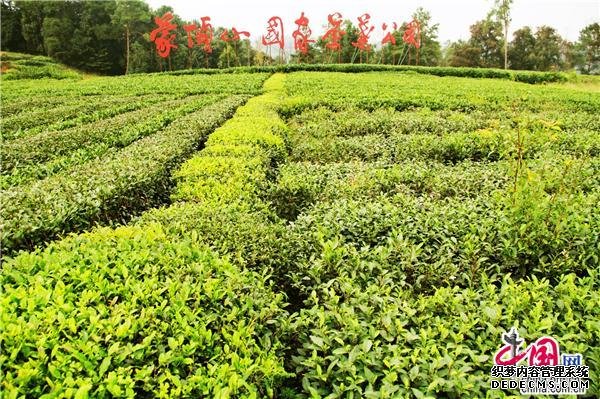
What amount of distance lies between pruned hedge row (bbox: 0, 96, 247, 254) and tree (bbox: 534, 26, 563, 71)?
2618 inches

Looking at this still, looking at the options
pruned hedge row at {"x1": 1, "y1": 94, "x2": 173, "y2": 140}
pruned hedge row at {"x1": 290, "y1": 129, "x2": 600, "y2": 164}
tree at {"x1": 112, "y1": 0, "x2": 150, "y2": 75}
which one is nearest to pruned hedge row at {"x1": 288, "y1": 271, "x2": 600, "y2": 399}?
pruned hedge row at {"x1": 290, "y1": 129, "x2": 600, "y2": 164}

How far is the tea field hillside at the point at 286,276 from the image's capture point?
7.69 ft

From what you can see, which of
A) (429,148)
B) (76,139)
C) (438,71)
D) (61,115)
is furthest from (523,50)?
(76,139)

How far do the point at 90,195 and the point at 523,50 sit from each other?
232ft

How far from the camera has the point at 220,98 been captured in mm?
18625

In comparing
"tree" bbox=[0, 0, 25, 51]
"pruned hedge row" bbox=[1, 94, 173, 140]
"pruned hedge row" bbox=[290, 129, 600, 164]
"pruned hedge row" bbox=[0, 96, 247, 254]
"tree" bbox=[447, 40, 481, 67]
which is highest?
"tree" bbox=[0, 0, 25, 51]

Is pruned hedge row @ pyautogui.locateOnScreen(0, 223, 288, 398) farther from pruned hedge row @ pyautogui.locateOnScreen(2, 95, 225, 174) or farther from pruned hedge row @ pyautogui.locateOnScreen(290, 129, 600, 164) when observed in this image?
pruned hedge row @ pyautogui.locateOnScreen(2, 95, 225, 174)

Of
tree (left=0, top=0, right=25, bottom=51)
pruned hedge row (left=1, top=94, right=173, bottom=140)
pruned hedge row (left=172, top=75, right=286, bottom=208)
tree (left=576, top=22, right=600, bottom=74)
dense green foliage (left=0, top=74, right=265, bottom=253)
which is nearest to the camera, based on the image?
dense green foliage (left=0, top=74, right=265, bottom=253)

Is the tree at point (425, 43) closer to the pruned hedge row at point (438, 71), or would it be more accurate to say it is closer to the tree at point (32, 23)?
the pruned hedge row at point (438, 71)

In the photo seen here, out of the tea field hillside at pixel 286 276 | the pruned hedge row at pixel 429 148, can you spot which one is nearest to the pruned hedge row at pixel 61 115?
the tea field hillside at pixel 286 276

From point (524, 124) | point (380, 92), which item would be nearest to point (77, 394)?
point (524, 124)

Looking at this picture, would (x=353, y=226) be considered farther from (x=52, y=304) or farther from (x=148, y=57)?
(x=148, y=57)

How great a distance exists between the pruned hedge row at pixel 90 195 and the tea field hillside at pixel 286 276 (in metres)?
0.03

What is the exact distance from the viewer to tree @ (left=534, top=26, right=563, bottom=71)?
59.5 m
